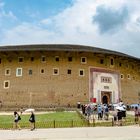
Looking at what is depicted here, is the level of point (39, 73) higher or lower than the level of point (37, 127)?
higher

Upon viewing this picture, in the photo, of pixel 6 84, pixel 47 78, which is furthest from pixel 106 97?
pixel 6 84

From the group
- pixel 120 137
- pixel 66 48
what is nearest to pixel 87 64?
pixel 66 48

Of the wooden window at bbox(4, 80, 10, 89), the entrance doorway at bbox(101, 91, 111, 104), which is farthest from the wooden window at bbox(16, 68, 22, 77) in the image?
the entrance doorway at bbox(101, 91, 111, 104)

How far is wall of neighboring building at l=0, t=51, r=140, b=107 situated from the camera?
3928 centimetres

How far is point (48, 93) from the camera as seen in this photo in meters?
39.2

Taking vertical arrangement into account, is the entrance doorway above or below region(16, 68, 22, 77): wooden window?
below

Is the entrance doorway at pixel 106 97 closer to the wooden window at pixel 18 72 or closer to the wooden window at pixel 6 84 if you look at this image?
the wooden window at pixel 18 72

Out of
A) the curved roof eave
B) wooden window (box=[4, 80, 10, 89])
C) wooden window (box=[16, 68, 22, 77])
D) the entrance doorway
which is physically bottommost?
the entrance doorway

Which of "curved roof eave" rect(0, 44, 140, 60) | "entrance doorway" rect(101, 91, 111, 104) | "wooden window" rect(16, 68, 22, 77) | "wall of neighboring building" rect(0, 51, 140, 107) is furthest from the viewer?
"entrance doorway" rect(101, 91, 111, 104)

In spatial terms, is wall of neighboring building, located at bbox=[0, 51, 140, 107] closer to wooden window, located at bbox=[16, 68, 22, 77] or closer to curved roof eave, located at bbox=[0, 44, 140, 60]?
wooden window, located at bbox=[16, 68, 22, 77]

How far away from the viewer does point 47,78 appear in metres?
39.8

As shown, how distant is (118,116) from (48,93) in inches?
790

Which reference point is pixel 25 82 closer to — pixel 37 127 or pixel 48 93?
pixel 48 93

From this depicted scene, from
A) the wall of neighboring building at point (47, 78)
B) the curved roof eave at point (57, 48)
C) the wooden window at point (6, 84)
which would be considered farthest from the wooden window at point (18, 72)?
the curved roof eave at point (57, 48)
